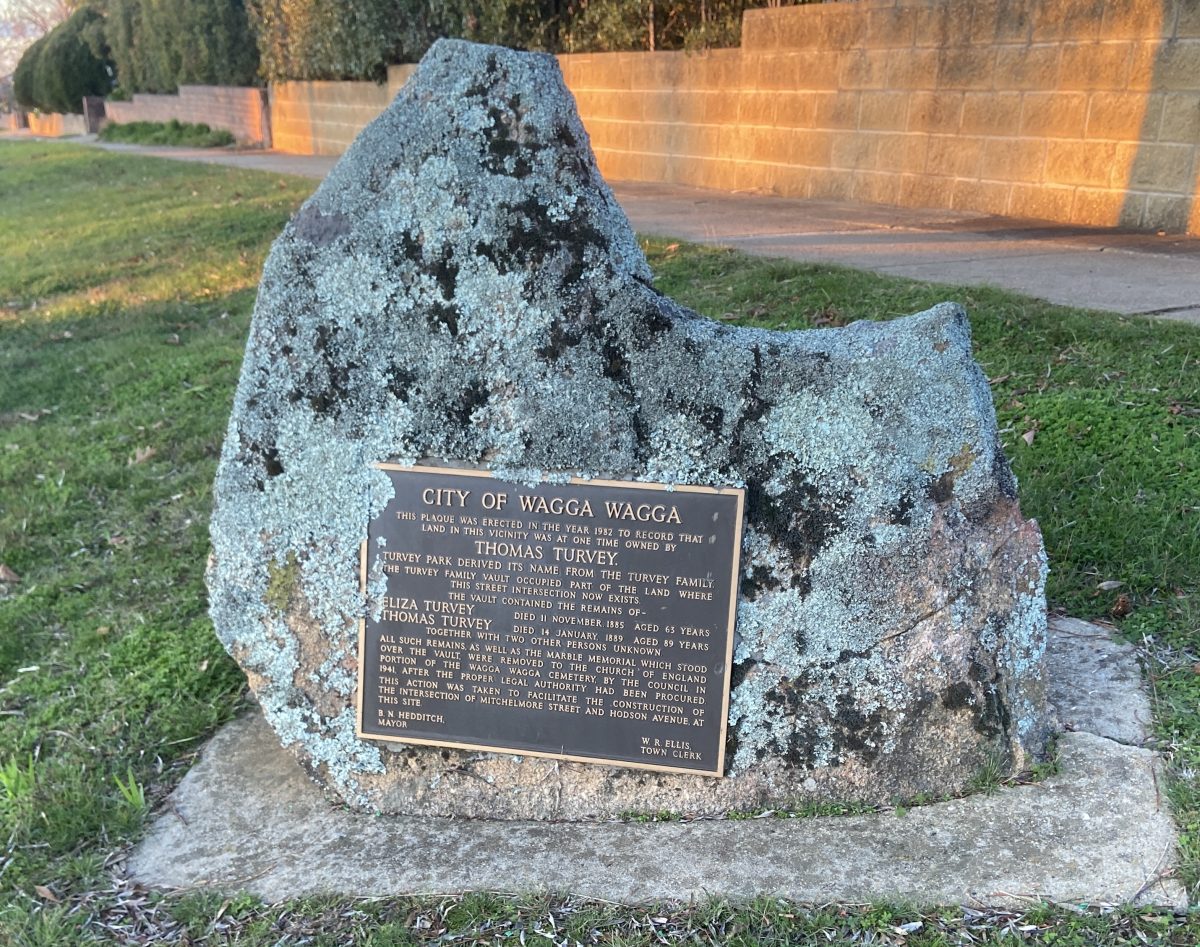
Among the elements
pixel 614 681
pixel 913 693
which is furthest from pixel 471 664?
pixel 913 693

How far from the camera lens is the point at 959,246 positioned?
6.77 m

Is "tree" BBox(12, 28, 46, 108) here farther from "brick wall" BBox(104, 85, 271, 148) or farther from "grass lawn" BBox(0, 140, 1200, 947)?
"grass lawn" BBox(0, 140, 1200, 947)

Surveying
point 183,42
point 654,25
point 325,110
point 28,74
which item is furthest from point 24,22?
point 654,25

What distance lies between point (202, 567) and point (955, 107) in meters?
7.04

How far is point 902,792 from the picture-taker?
8.32 feet

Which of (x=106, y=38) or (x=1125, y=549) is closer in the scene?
(x=1125, y=549)

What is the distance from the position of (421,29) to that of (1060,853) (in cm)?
1617

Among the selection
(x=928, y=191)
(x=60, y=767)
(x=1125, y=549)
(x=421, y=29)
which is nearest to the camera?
(x=60, y=767)

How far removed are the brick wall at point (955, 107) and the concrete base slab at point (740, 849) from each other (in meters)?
5.71

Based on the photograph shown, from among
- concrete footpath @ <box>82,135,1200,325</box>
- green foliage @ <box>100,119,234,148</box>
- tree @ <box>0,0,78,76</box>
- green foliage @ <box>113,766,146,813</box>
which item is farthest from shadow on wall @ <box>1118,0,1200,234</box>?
tree @ <box>0,0,78,76</box>

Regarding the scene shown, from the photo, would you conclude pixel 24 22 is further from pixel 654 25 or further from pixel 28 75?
pixel 654 25

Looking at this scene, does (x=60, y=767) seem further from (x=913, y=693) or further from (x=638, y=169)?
(x=638, y=169)

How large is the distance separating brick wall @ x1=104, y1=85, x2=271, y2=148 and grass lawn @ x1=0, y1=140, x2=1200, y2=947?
15.1 meters

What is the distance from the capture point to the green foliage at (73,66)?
1272 inches
